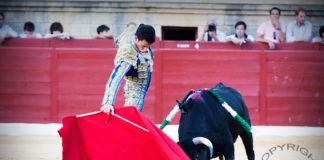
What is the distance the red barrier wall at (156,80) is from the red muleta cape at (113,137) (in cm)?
343

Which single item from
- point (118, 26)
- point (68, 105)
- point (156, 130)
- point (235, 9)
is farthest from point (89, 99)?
point (156, 130)

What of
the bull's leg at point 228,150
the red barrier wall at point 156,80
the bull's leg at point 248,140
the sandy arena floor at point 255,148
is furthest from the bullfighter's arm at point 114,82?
the red barrier wall at point 156,80

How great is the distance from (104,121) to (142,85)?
0.46 meters

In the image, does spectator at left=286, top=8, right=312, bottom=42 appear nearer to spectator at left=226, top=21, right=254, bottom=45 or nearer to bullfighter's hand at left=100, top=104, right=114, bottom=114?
spectator at left=226, top=21, right=254, bottom=45

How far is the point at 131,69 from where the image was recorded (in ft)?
9.73

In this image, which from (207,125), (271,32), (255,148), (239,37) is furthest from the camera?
(271,32)

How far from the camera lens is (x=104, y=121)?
2.73 metres

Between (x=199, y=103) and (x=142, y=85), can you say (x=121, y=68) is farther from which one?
(x=199, y=103)

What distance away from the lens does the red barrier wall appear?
621 cm

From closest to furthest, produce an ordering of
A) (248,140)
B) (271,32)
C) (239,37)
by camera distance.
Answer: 1. (248,140)
2. (239,37)
3. (271,32)

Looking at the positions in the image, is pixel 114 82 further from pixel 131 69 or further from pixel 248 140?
pixel 248 140

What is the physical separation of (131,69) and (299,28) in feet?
14.6

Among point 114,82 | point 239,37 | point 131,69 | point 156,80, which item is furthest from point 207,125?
point 239,37

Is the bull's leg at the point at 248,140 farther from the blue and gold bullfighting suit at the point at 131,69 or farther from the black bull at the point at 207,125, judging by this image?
the blue and gold bullfighting suit at the point at 131,69
